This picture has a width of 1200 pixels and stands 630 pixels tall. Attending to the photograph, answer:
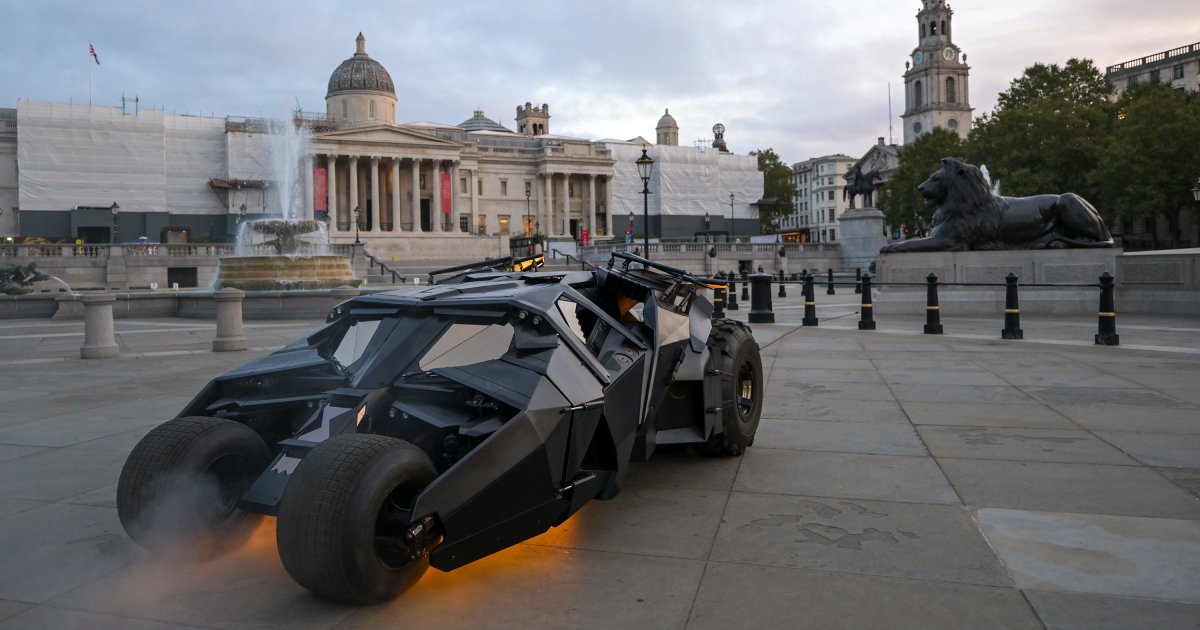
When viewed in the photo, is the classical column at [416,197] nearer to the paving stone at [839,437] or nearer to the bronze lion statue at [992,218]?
the bronze lion statue at [992,218]

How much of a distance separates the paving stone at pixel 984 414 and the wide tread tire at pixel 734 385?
6.34 ft

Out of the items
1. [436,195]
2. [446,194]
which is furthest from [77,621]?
[446,194]

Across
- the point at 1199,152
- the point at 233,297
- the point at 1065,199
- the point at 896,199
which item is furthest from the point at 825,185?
the point at 233,297

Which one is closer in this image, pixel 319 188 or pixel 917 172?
pixel 917 172

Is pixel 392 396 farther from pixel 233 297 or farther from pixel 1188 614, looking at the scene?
pixel 233 297

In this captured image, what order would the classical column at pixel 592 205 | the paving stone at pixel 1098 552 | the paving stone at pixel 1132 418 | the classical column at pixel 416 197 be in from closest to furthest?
the paving stone at pixel 1098 552 < the paving stone at pixel 1132 418 < the classical column at pixel 416 197 < the classical column at pixel 592 205

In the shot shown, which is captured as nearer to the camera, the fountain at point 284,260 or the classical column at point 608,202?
the fountain at point 284,260

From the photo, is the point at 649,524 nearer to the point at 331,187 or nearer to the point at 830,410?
the point at 830,410

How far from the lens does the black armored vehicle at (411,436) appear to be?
3.52 m

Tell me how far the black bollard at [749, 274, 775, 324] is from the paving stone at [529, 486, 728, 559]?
13.6 metres

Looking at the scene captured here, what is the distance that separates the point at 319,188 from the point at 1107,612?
84190 mm

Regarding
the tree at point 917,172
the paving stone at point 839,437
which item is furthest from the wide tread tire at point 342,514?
the tree at point 917,172

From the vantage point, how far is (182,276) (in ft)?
168

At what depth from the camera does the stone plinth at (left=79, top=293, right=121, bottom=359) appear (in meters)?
14.1
